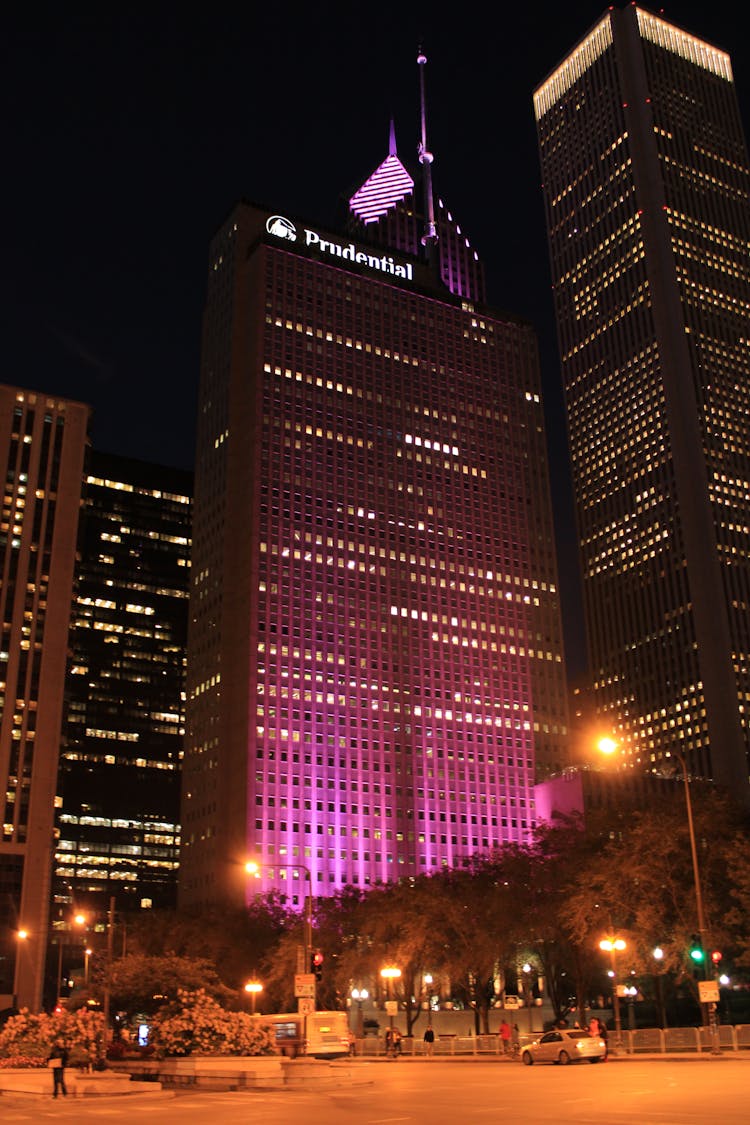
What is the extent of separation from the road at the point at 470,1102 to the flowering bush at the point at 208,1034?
6.63 m

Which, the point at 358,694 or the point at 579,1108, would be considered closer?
the point at 579,1108

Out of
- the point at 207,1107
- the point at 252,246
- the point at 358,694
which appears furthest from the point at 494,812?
the point at 207,1107

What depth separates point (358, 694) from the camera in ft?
596

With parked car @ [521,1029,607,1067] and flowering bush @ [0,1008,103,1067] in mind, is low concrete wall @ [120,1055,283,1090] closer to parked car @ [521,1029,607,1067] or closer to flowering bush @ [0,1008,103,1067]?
flowering bush @ [0,1008,103,1067]

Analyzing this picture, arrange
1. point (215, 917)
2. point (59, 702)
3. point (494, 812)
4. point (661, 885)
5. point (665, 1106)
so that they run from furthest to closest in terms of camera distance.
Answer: point (494, 812), point (59, 702), point (215, 917), point (661, 885), point (665, 1106)

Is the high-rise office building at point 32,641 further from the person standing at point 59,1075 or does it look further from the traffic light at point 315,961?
the person standing at point 59,1075

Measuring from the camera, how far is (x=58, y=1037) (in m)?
48.3

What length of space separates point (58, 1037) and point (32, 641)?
122 meters

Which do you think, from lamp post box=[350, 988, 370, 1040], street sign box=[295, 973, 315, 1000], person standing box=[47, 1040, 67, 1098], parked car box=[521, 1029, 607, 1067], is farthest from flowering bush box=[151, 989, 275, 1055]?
lamp post box=[350, 988, 370, 1040]

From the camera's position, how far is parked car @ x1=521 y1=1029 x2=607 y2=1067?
52.8 m

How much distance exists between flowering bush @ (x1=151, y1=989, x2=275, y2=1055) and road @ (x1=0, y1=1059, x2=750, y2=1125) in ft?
21.7

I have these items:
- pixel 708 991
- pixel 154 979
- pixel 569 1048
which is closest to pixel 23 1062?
pixel 569 1048

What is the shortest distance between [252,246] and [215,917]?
392 ft

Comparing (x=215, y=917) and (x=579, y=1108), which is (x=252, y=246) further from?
(x=579, y=1108)
